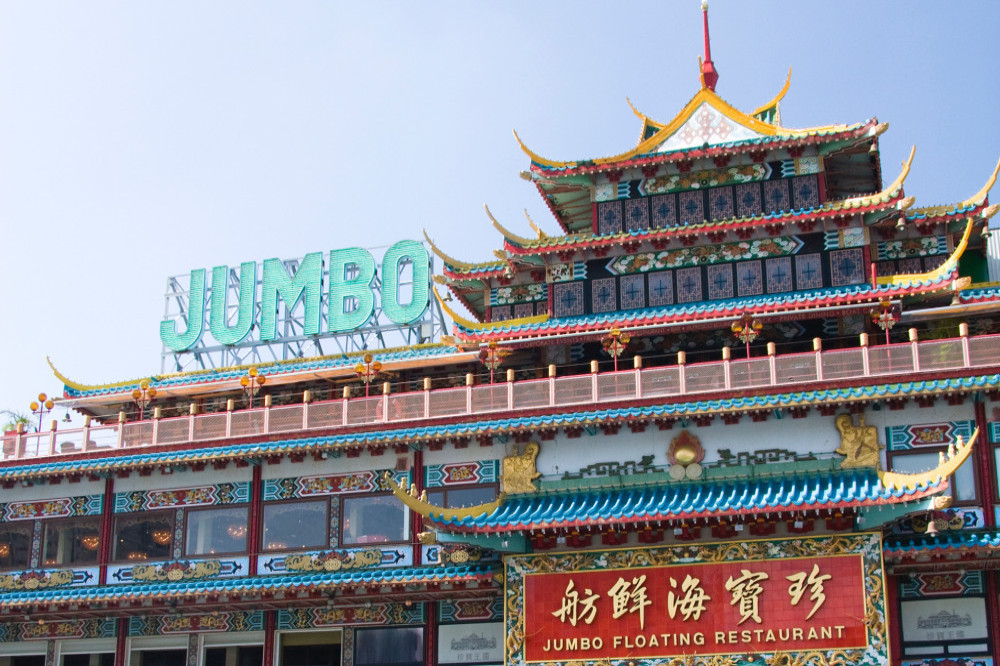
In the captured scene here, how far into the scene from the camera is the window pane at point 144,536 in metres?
41.7

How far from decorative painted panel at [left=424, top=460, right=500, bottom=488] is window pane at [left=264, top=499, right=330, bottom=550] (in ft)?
11.5

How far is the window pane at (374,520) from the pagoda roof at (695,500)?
377 centimetres

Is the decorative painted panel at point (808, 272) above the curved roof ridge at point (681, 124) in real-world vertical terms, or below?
below

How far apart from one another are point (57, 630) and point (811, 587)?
24136 mm

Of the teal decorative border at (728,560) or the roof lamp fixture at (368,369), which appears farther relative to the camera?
the roof lamp fixture at (368,369)

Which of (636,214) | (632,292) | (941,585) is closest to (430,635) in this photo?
(632,292)

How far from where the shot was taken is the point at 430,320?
49.1m

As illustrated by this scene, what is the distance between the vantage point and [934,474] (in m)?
31.6

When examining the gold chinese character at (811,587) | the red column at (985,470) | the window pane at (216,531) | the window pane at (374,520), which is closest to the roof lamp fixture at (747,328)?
the red column at (985,470)

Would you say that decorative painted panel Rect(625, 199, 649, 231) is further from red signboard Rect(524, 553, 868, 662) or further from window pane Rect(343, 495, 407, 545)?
red signboard Rect(524, 553, 868, 662)

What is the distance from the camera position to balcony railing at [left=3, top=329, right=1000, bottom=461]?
35.5 meters

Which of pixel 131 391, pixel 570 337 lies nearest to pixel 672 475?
pixel 570 337

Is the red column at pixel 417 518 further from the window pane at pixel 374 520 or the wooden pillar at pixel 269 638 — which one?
the wooden pillar at pixel 269 638

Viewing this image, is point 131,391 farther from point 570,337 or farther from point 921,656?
point 921,656
